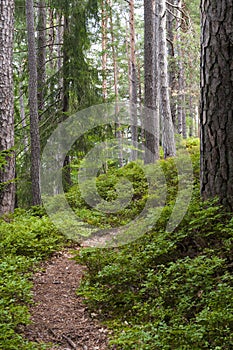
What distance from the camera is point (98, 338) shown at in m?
4.16

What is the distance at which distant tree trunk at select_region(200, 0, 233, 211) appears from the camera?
5.29m

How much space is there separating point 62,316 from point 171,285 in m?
1.46

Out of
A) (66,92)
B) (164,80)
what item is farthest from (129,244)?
(164,80)

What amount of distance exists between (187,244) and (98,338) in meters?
1.85

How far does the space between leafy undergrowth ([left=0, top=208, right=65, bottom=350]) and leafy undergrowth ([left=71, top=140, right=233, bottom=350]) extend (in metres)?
0.91

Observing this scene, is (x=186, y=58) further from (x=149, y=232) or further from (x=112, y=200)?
(x=149, y=232)

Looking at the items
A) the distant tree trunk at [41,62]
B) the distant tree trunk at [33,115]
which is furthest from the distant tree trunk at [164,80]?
the distant tree trunk at [33,115]

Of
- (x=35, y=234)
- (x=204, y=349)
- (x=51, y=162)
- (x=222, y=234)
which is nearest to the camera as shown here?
(x=204, y=349)

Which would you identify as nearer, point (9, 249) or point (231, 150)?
point (231, 150)

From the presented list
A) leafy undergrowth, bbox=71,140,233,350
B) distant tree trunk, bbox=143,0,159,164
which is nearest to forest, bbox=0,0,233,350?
leafy undergrowth, bbox=71,140,233,350

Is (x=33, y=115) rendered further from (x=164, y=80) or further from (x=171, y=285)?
(x=171, y=285)

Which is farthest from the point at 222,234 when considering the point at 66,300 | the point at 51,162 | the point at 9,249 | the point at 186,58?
the point at 186,58

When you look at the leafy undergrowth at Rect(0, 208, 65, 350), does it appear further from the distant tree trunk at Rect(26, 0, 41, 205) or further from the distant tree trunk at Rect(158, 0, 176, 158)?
the distant tree trunk at Rect(158, 0, 176, 158)

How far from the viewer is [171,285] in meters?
4.41
